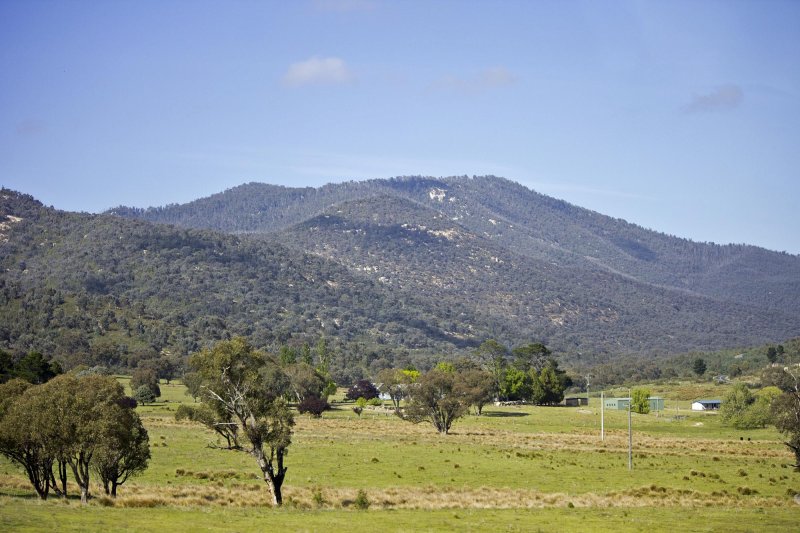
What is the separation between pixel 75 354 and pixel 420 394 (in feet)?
265

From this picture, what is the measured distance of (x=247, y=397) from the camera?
139ft

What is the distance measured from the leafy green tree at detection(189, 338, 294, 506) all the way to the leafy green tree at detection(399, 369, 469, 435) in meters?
50.2

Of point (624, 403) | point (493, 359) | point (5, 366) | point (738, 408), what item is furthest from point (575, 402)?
point (5, 366)

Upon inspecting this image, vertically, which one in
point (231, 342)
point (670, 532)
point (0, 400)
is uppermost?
point (231, 342)

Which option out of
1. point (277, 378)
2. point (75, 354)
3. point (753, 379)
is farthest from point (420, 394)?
point (753, 379)

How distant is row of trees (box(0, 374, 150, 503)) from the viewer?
133 feet

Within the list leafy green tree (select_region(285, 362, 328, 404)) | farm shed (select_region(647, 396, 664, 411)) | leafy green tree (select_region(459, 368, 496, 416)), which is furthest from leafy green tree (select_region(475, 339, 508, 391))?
leafy green tree (select_region(285, 362, 328, 404))

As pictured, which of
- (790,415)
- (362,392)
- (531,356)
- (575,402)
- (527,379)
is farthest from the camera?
(531,356)

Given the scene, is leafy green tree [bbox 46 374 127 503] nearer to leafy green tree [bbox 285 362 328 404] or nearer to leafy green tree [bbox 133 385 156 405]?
leafy green tree [bbox 285 362 328 404]

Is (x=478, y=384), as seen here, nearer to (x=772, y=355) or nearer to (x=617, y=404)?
(x=617, y=404)

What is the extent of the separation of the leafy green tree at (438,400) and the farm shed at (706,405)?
60316mm

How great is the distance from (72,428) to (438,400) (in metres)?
55.7

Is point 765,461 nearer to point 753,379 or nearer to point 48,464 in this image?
point 48,464

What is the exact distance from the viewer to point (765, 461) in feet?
224
